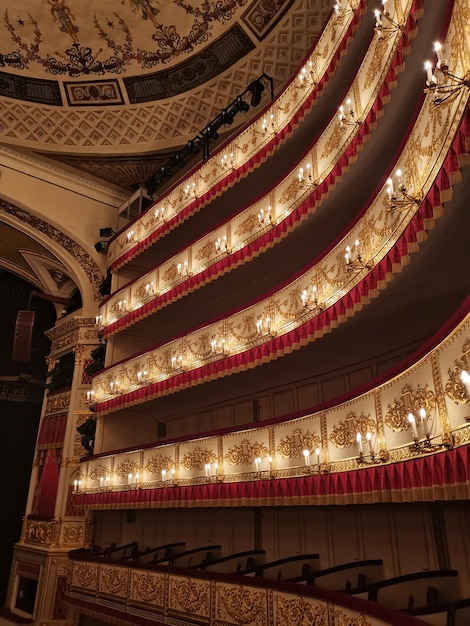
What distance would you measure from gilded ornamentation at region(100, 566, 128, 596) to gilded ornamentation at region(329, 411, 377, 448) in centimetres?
432

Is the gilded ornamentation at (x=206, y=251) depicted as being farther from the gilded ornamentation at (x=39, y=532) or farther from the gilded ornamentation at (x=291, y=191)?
A: the gilded ornamentation at (x=39, y=532)

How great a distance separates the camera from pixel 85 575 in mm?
8797

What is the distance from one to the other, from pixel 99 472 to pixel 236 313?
4.39m

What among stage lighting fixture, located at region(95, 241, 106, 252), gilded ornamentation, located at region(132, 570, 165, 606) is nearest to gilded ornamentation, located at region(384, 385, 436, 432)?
gilded ornamentation, located at region(132, 570, 165, 606)

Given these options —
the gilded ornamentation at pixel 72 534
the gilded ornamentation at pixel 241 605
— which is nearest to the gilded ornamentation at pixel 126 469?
the gilded ornamentation at pixel 72 534

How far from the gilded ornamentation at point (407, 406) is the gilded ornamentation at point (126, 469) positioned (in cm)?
579

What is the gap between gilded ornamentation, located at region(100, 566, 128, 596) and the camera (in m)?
7.83

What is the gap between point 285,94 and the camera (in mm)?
9266

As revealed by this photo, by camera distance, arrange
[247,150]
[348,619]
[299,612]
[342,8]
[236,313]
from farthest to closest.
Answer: [247,150] < [236,313] < [342,8] < [299,612] < [348,619]

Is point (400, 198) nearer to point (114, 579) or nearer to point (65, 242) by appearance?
point (114, 579)

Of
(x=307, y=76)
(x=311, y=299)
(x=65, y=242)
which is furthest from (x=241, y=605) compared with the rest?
(x=65, y=242)

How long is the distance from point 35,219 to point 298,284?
8369 mm

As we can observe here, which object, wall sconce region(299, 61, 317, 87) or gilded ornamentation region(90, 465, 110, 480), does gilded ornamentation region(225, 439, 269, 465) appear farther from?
wall sconce region(299, 61, 317, 87)

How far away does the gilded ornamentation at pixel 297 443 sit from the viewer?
600 centimetres
